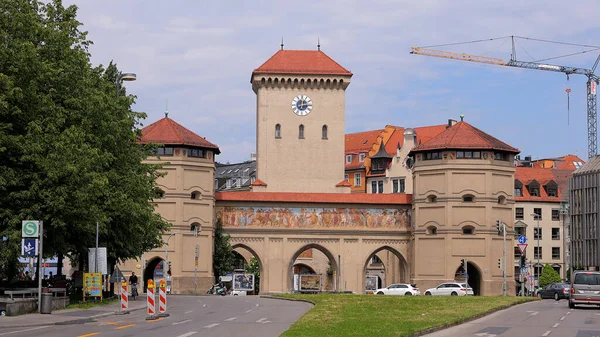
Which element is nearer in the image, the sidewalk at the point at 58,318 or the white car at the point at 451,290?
the sidewalk at the point at 58,318

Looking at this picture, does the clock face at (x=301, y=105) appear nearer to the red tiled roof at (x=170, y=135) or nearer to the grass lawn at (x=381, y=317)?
the red tiled roof at (x=170, y=135)

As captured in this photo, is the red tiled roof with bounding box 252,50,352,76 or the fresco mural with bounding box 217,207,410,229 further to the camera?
the red tiled roof with bounding box 252,50,352,76

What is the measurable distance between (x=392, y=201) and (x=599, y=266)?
45.4m

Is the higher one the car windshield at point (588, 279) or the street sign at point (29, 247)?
the street sign at point (29, 247)

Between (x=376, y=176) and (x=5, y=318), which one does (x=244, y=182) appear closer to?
(x=376, y=176)

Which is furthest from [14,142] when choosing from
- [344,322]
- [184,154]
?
[184,154]

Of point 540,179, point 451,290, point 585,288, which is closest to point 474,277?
point 451,290

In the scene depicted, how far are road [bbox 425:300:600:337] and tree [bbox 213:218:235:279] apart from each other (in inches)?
1917

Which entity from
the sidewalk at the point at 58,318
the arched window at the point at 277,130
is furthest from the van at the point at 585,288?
the arched window at the point at 277,130

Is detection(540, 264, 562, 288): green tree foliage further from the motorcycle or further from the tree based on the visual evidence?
the motorcycle

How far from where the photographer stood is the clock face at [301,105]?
103m

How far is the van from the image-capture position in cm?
4609

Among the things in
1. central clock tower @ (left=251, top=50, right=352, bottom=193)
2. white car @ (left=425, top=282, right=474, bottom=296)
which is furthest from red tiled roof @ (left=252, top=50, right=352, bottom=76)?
white car @ (left=425, top=282, right=474, bottom=296)

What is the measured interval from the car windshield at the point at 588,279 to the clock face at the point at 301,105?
58.2 metres
